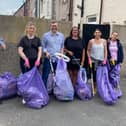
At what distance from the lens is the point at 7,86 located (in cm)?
483

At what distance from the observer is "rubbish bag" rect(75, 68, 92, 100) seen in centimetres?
509

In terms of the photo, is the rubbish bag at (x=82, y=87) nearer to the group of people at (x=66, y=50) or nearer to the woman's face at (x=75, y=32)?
the group of people at (x=66, y=50)

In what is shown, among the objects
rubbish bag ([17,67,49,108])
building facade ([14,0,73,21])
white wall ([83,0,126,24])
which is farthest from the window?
rubbish bag ([17,67,49,108])

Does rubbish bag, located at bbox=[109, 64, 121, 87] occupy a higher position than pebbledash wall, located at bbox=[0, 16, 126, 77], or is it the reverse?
pebbledash wall, located at bbox=[0, 16, 126, 77]

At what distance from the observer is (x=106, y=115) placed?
441 cm

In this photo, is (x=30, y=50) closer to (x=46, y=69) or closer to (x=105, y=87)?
(x=46, y=69)

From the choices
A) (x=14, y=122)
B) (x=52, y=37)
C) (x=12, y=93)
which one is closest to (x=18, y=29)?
(x=52, y=37)

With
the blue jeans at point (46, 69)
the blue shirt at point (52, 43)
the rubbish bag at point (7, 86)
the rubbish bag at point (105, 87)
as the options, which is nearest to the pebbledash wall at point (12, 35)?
the rubbish bag at point (7, 86)

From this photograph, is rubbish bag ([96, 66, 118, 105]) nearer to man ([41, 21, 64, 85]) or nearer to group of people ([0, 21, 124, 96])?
group of people ([0, 21, 124, 96])

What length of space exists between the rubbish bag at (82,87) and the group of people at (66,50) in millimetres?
136

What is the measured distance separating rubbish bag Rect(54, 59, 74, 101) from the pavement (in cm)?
14

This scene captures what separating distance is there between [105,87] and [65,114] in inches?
44.8

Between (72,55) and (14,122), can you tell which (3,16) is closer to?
(72,55)

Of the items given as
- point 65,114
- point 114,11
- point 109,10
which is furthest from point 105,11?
point 65,114
